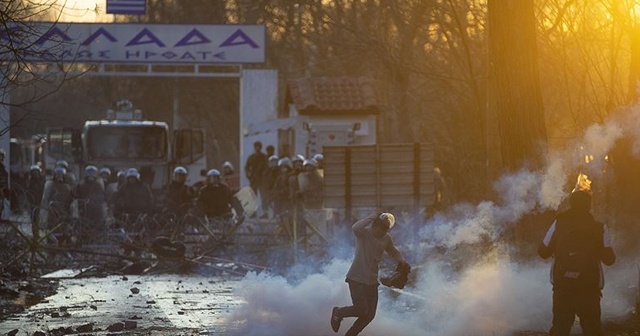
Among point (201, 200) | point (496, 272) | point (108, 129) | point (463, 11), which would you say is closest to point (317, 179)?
point (201, 200)

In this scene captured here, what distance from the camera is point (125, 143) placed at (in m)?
37.5

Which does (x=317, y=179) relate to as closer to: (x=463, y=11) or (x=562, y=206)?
(x=463, y=11)

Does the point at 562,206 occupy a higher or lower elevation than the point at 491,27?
lower

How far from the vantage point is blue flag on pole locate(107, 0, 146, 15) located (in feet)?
143

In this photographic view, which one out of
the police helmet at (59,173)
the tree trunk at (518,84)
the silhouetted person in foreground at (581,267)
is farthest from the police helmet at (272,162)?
the silhouetted person in foreground at (581,267)

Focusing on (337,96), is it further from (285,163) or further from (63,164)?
(285,163)

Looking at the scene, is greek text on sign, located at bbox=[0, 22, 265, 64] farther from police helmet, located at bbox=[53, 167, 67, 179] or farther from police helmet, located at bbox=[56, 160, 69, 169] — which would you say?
police helmet, located at bbox=[53, 167, 67, 179]

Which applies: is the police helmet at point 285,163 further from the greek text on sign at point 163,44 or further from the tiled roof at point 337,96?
the greek text on sign at point 163,44

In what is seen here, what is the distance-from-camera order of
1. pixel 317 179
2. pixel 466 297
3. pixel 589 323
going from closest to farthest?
1. pixel 589 323
2. pixel 466 297
3. pixel 317 179

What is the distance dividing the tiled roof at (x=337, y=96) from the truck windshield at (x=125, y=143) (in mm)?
9202

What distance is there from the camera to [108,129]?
37.5 metres

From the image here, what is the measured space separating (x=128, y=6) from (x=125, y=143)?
7.74 meters

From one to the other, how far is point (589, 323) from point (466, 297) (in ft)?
13.6

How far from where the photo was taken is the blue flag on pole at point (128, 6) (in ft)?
143
